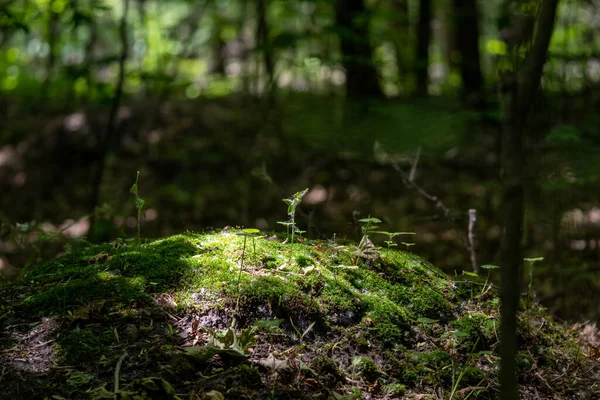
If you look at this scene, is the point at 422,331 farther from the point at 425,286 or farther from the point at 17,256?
the point at 17,256

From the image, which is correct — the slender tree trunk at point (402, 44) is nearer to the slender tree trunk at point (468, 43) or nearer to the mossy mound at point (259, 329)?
the slender tree trunk at point (468, 43)

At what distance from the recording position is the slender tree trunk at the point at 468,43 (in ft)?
32.1

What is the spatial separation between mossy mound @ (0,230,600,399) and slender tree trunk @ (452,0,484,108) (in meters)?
7.89

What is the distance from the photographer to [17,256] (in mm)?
7820

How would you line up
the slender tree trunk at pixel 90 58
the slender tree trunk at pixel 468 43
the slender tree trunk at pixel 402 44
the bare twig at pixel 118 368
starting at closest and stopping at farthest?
1. the bare twig at pixel 118 368
2. the slender tree trunk at pixel 90 58
3. the slender tree trunk at pixel 402 44
4. the slender tree trunk at pixel 468 43

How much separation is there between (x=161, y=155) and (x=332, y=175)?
3848 millimetres

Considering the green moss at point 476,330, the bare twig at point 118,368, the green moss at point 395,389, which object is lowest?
the green moss at point 395,389

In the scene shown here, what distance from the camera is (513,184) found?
1.70 meters

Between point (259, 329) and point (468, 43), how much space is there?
9794 mm

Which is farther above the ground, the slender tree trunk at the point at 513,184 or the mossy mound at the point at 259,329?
the slender tree trunk at the point at 513,184

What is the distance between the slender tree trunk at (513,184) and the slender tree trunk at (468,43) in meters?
8.37

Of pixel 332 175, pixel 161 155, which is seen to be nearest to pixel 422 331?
pixel 332 175

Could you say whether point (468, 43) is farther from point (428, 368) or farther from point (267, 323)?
point (267, 323)

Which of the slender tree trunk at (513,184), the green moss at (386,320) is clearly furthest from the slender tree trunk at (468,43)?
the slender tree trunk at (513,184)
